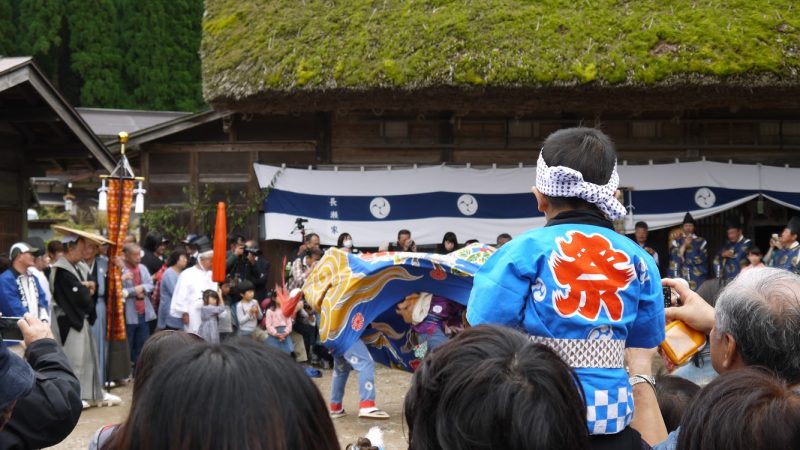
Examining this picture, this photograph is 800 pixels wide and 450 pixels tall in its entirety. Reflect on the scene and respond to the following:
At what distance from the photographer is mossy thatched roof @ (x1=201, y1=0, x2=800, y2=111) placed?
10.6 meters

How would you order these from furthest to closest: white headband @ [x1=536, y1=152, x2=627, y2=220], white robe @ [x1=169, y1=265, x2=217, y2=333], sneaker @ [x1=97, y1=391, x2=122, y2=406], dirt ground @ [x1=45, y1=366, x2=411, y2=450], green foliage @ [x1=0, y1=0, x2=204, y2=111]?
green foliage @ [x1=0, y1=0, x2=204, y2=111]
white robe @ [x1=169, y1=265, x2=217, y2=333]
sneaker @ [x1=97, y1=391, x2=122, y2=406]
dirt ground @ [x1=45, y1=366, x2=411, y2=450]
white headband @ [x1=536, y1=152, x2=627, y2=220]

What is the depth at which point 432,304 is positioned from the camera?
23.0ft

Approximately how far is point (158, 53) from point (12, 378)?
70.7ft

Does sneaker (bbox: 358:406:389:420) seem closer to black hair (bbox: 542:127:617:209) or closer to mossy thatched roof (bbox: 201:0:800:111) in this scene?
mossy thatched roof (bbox: 201:0:800:111)

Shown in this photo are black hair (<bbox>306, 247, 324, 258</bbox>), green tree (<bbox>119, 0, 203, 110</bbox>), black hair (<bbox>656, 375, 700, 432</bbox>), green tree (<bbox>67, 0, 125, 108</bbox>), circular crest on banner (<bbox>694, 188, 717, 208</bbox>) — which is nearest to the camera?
black hair (<bbox>656, 375, 700, 432</bbox>)

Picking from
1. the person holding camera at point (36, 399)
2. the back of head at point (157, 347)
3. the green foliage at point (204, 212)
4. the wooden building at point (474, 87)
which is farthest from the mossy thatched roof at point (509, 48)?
the person holding camera at point (36, 399)

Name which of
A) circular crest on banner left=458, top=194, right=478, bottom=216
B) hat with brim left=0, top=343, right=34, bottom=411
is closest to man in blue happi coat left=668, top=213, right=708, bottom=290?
circular crest on banner left=458, top=194, right=478, bottom=216

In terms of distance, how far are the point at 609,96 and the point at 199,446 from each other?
10.3 metres

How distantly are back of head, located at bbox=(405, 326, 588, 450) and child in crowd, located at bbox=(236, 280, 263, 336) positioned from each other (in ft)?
27.5

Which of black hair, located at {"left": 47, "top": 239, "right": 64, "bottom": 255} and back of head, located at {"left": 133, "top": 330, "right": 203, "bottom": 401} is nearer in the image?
back of head, located at {"left": 133, "top": 330, "right": 203, "bottom": 401}

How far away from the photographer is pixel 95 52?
2186 centimetres

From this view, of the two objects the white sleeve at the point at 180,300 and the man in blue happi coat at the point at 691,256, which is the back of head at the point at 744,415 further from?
the man in blue happi coat at the point at 691,256

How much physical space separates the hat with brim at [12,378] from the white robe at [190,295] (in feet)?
24.4

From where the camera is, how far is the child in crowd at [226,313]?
376 inches
